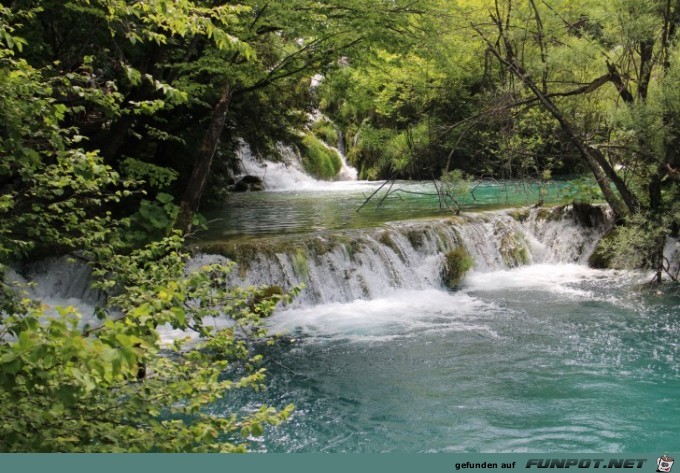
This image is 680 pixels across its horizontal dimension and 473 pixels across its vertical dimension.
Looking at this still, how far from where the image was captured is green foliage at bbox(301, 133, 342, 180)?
24452mm

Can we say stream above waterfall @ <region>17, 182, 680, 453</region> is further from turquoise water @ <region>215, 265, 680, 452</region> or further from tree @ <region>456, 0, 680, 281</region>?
tree @ <region>456, 0, 680, 281</region>

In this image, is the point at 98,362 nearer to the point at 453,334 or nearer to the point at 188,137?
the point at 453,334

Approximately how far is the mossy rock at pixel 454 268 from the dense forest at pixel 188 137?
2.27 meters

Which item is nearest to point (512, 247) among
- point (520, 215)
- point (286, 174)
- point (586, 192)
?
point (520, 215)

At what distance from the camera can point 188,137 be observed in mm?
12867

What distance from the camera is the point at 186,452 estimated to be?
2861 millimetres

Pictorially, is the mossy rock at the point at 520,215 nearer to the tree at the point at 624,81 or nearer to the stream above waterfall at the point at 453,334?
the stream above waterfall at the point at 453,334

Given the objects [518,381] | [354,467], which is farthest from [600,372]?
[354,467]

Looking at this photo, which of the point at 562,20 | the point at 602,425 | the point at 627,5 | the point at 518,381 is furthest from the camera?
the point at 562,20

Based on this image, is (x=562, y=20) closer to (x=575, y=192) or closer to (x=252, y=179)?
(x=575, y=192)

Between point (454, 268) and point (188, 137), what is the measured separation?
254 inches

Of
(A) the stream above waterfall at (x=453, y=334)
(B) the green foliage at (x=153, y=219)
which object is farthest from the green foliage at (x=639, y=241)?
(B) the green foliage at (x=153, y=219)

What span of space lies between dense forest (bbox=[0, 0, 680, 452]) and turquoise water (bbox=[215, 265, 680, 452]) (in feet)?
2.66

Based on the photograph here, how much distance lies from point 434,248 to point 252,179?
12032 millimetres
